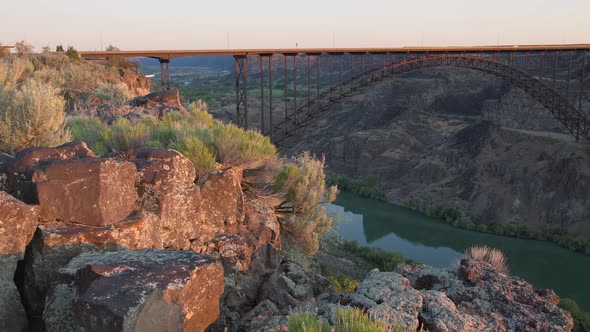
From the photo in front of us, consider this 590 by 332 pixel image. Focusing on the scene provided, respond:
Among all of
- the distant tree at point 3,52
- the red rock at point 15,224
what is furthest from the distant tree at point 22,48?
the red rock at point 15,224

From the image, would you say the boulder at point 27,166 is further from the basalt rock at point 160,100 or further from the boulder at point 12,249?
the basalt rock at point 160,100

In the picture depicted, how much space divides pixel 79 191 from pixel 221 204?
2.74m

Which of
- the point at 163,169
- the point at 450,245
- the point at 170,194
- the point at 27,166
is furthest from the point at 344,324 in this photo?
the point at 450,245

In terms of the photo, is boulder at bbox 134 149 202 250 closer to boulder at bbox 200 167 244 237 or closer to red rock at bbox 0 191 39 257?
boulder at bbox 200 167 244 237

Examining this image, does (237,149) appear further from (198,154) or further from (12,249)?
(12,249)

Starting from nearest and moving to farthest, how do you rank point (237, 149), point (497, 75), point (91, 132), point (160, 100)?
1. point (237, 149)
2. point (91, 132)
3. point (160, 100)
4. point (497, 75)

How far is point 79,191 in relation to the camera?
5.33 m

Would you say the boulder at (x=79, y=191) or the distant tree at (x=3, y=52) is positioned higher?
the distant tree at (x=3, y=52)

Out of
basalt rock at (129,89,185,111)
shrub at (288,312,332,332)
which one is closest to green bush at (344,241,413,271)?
basalt rock at (129,89,185,111)

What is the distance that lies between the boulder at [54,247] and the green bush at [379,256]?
1992cm

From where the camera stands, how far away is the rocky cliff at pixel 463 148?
3600 cm

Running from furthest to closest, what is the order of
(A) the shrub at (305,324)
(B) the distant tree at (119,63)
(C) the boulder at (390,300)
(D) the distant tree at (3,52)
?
(B) the distant tree at (119,63) → (D) the distant tree at (3,52) → (C) the boulder at (390,300) → (A) the shrub at (305,324)

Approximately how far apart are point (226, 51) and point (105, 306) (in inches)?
833

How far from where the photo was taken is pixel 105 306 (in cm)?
383
